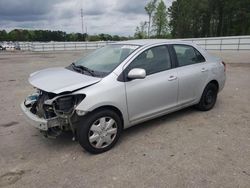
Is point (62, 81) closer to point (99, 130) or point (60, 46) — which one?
point (99, 130)

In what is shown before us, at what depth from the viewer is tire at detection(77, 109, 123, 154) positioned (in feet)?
10.8

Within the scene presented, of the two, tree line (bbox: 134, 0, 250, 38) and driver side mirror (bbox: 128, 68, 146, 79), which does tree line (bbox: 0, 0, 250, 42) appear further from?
driver side mirror (bbox: 128, 68, 146, 79)

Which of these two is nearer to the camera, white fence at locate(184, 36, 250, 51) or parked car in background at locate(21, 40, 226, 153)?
parked car in background at locate(21, 40, 226, 153)

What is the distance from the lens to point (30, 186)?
2775mm

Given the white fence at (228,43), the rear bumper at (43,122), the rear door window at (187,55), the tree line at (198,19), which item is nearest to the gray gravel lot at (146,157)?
the rear bumper at (43,122)

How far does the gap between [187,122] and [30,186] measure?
3.01 meters

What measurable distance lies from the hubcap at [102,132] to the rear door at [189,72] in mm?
1572

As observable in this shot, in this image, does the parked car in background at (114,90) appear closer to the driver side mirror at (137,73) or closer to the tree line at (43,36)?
the driver side mirror at (137,73)

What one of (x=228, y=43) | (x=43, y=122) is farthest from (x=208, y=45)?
(x=43, y=122)

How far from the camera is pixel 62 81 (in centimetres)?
345

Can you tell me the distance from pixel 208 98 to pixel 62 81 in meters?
3.26

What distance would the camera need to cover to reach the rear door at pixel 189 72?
4.43 metres

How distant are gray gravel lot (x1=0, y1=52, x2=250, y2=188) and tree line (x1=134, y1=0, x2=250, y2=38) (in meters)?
39.3

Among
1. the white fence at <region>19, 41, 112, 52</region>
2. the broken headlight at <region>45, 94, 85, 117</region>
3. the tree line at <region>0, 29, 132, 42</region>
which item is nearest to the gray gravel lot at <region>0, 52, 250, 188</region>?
the broken headlight at <region>45, 94, 85, 117</region>
